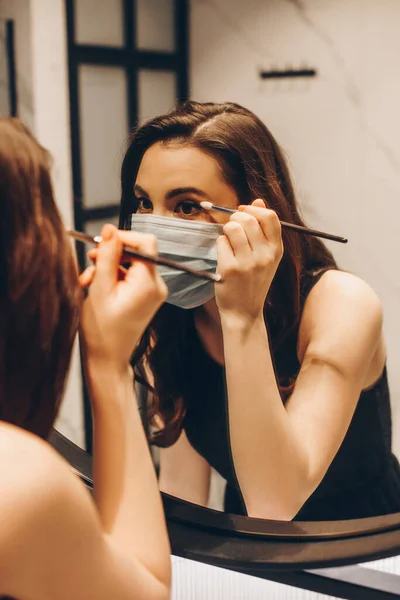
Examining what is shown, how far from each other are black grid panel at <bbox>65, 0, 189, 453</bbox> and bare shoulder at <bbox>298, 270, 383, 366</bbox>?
74 centimetres

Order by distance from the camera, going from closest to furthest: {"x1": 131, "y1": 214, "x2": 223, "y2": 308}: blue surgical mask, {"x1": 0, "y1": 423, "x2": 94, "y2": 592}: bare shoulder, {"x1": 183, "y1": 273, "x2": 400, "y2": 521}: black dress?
{"x1": 0, "y1": 423, "x2": 94, "y2": 592}: bare shoulder → {"x1": 131, "y1": 214, "x2": 223, "y2": 308}: blue surgical mask → {"x1": 183, "y1": 273, "x2": 400, "y2": 521}: black dress

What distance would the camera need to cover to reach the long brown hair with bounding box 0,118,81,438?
33 cm

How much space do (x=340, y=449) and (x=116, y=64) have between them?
3.92 ft

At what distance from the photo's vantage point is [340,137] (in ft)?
5.39

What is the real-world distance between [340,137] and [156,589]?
1456mm

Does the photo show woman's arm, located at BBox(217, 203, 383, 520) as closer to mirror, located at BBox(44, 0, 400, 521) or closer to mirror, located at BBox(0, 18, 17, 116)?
mirror, located at BBox(44, 0, 400, 521)

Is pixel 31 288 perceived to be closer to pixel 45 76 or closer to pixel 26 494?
pixel 26 494

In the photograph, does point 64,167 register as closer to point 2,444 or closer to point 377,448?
point 377,448

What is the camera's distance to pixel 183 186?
67cm

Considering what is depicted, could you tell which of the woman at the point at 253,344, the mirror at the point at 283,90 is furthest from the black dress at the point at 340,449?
the mirror at the point at 283,90

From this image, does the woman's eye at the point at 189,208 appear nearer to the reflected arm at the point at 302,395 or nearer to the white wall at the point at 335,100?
the reflected arm at the point at 302,395

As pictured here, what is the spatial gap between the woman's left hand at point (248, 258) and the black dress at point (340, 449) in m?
0.19

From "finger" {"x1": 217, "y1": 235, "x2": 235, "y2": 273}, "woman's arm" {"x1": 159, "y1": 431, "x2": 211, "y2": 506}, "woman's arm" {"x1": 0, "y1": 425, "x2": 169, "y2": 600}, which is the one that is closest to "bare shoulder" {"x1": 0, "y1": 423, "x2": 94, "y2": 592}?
"woman's arm" {"x1": 0, "y1": 425, "x2": 169, "y2": 600}

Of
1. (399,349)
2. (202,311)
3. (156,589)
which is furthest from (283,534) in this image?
(399,349)
